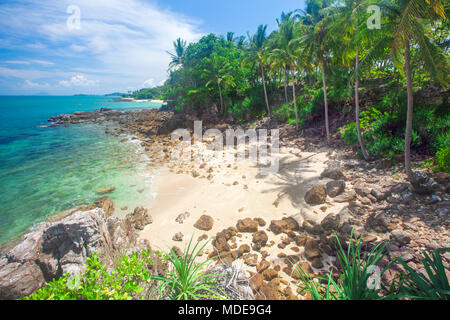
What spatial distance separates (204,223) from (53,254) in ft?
14.6

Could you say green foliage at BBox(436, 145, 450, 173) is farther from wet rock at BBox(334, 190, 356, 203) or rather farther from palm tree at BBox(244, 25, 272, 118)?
palm tree at BBox(244, 25, 272, 118)

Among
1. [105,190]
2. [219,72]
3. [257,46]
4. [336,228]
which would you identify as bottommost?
[105,190]

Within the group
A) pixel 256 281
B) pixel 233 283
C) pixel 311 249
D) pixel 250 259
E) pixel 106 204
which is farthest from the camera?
pixel 106 204

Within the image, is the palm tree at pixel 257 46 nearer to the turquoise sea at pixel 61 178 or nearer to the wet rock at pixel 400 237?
the turquoise sea at pixel 61 178

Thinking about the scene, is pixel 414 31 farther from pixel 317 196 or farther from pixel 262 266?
pixel 262 266

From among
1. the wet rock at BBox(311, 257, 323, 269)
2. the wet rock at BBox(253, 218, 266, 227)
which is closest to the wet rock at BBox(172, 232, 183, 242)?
the wet rock at BBox(253, 218, 266, 227)

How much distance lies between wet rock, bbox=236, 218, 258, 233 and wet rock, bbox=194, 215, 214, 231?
43.1 inches

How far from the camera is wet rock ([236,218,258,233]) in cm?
695

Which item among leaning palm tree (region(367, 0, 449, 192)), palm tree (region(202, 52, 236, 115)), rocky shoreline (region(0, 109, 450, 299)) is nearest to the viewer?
rocky shoreline (region(0, 109, 450, 299))

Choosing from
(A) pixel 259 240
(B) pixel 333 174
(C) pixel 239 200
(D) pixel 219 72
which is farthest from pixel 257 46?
(A) pixel 259 240

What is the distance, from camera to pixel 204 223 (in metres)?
7.56

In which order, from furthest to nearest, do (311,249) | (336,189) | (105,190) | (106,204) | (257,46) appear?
(257,46), (105,190), (106,204), (336,189), (311,249)
